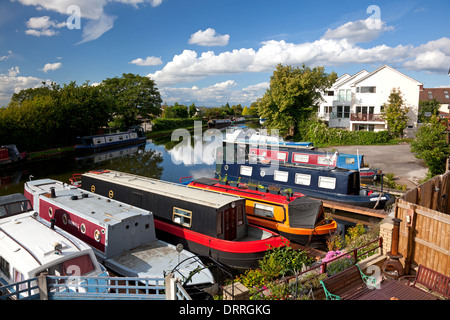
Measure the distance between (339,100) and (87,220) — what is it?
40.8 meters

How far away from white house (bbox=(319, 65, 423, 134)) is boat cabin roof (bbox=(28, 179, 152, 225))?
36.9m

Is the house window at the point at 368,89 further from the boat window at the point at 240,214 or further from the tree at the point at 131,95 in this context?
the tree at the point at 131,95

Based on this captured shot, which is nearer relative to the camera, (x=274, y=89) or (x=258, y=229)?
(x=258, y=229)

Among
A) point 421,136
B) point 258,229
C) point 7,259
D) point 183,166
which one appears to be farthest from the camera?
point 183,166

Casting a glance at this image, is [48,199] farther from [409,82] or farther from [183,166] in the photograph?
[409,82]

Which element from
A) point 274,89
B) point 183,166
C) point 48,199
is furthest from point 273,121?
point 48,199

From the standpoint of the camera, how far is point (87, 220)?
1165 centimetres

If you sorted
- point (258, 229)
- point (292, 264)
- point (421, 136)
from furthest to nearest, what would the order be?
1. point (421, 136)
2. point (258, 229)
3. point (292, 264)

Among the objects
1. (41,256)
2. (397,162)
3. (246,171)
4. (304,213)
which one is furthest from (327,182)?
(41,256)

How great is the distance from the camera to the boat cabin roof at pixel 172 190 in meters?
12.5

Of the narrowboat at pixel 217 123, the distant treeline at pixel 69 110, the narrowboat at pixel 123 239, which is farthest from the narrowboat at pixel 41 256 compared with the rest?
the narrowboat at pixel 217 123

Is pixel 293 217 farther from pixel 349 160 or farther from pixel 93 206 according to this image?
pixel 349 160

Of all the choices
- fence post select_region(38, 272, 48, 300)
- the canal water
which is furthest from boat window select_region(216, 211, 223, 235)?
the canal water
